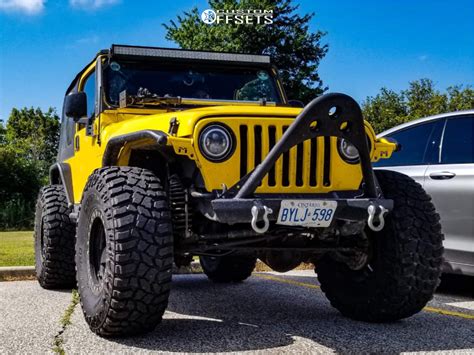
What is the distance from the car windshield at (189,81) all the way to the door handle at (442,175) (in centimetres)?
152

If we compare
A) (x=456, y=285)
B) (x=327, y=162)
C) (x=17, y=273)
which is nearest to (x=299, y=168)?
(x=327, y=162)

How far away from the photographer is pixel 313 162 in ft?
12.8

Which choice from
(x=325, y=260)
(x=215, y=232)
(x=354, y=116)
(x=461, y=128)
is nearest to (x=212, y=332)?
(x=215, y=232)

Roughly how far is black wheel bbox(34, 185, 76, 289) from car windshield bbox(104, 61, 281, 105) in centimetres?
149

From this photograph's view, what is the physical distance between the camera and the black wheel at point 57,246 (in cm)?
591

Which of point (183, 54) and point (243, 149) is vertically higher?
point (183, 54)

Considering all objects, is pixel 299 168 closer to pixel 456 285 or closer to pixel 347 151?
pixel 347 151

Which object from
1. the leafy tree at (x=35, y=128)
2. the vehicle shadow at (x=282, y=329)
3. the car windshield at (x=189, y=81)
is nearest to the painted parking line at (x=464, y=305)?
the vehicle shadow at (x=282, y=329)

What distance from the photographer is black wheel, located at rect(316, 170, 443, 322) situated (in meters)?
4.11

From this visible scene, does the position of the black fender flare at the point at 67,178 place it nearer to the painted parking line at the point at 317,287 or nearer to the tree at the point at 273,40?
the painted parking line at the point at 317,287

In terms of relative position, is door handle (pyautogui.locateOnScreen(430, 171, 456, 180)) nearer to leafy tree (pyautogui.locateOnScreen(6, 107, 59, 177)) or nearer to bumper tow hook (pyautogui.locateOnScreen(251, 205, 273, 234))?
bumper tow hook (pyautogui.locateOnScreen(251, 205, 273, 234))

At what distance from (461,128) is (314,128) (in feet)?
8.42

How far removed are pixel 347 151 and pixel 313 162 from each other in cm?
24

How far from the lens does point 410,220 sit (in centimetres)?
412
